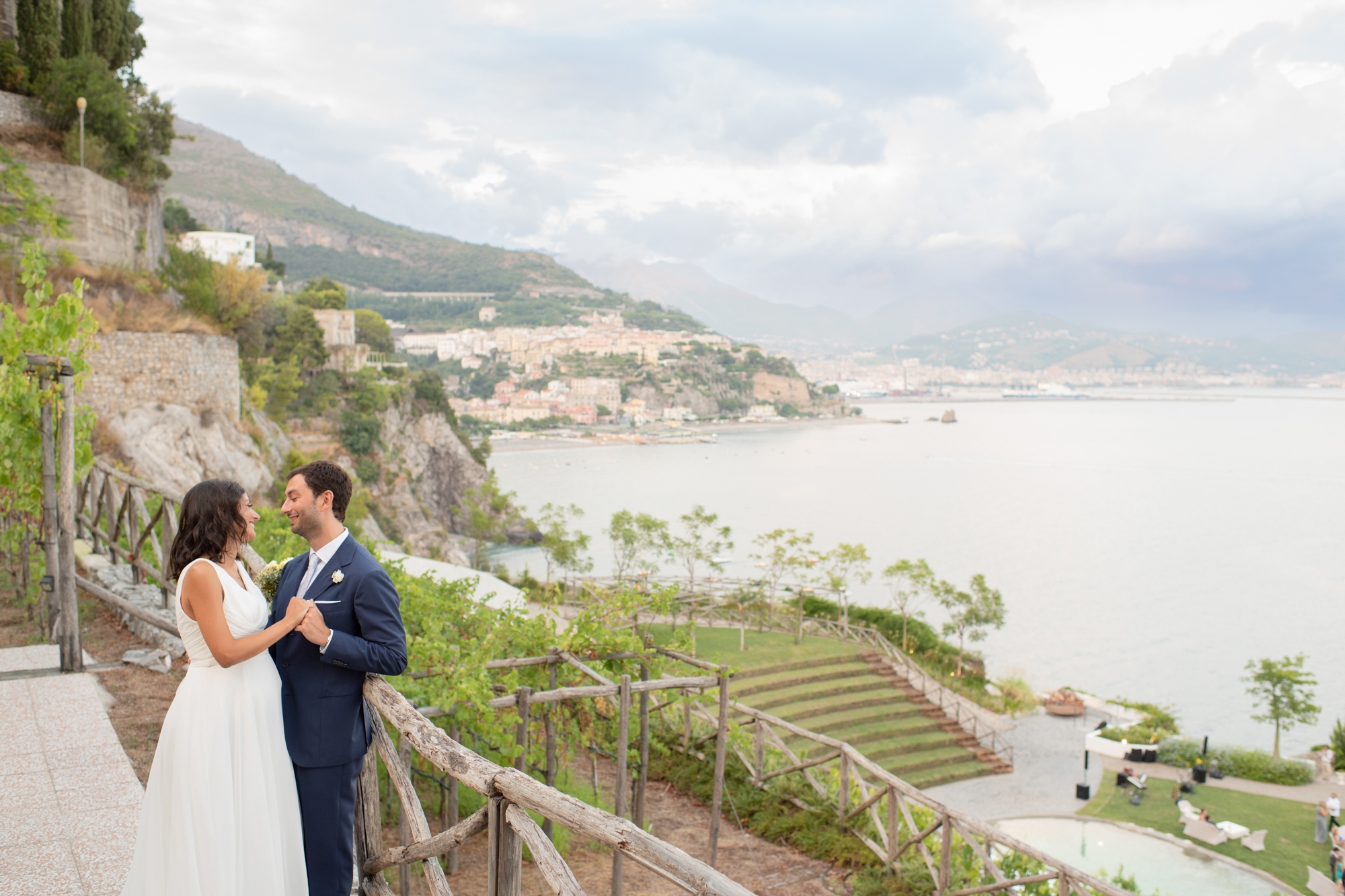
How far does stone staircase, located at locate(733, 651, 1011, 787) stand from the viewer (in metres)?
17.9

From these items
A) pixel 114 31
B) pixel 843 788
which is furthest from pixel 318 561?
pixel 114 31

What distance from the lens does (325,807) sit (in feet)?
7.38

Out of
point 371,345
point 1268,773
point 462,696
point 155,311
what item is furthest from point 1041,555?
point 462,696

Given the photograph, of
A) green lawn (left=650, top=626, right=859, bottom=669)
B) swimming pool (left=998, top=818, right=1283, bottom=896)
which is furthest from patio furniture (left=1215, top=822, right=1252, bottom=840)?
green lawn (left=650, top=626, right=859, bottom=669)

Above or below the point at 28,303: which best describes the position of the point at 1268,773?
below

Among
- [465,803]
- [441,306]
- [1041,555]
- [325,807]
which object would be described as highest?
[441,306]

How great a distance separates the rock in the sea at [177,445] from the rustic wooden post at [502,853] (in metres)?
13.3

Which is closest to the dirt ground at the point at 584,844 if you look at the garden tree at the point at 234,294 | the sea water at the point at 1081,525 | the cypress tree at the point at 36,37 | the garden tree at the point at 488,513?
the garden tree at the point at 234,294

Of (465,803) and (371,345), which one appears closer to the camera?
(465,803)

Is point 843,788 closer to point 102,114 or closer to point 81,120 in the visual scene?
point 81,120

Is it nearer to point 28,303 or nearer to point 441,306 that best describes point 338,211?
point 441,306

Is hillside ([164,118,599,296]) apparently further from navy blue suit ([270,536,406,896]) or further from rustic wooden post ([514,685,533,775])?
navy blue suit ([270,536,406,896])

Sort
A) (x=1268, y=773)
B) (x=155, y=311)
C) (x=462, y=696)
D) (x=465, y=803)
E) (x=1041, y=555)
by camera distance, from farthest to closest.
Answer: (x=1041, y=555)
(x=1268, y=773)
(x=155, y=311)
(x=465, y=803)
(x=462, y=696)

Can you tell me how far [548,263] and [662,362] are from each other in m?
57.2
